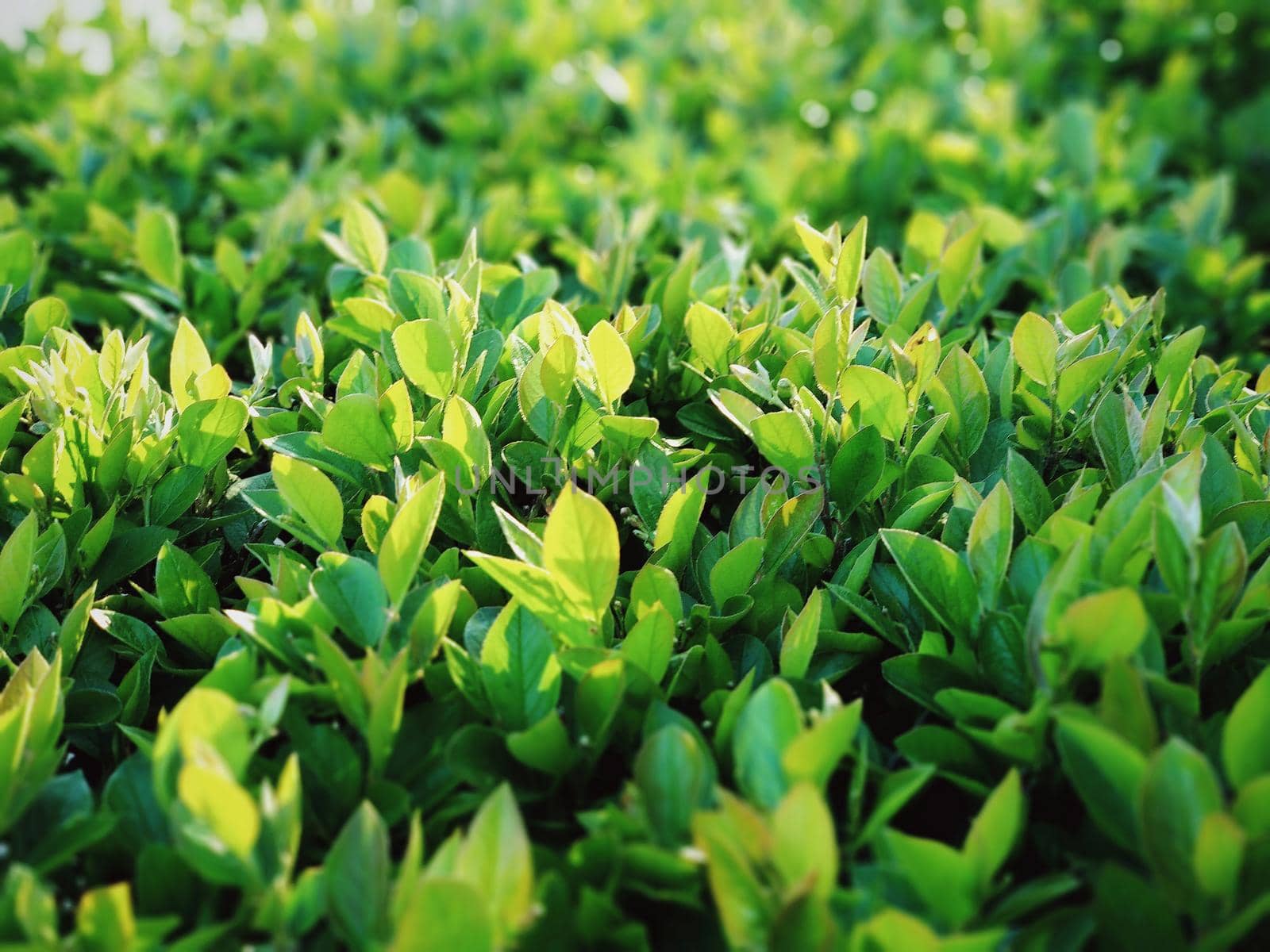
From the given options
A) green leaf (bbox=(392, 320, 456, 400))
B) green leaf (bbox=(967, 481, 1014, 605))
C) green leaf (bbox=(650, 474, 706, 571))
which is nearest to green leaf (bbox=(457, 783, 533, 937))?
green leaf (bbox=(650, 474, 706, 571))

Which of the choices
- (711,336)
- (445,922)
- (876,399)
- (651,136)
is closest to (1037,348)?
(876,399)

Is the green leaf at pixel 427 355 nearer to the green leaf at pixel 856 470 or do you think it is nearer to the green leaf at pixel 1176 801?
the green leaf at pixel 856 470

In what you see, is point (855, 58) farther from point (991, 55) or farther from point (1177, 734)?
point (1177, 734)

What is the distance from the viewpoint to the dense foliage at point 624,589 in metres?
1.33

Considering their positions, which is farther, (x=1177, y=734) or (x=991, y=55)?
(x=991, y=55)

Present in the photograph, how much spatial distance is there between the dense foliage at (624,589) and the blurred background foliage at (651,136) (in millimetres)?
50

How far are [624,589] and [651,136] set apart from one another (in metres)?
2.65

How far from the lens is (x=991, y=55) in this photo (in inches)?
199

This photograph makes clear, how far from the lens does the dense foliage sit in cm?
133

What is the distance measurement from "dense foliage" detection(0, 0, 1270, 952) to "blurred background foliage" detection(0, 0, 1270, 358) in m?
0.05

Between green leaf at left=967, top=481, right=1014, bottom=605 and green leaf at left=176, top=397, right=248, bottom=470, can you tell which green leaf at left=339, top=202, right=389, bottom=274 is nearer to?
green leaf at left=176, top=397, right=248, bottom=470

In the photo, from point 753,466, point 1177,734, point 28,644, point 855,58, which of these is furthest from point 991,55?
point 28,644

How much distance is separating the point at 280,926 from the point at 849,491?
1090mm

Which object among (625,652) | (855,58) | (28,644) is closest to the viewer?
(625,652)
